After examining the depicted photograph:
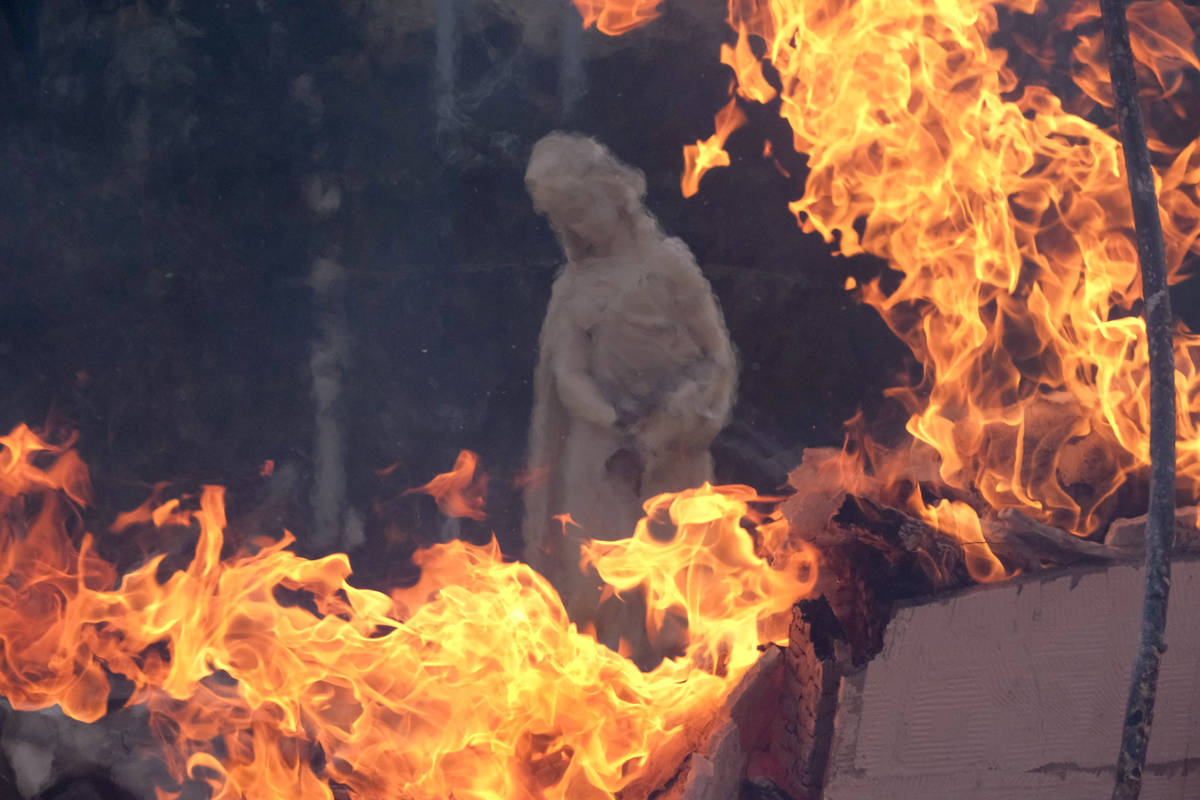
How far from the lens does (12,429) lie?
5.47m

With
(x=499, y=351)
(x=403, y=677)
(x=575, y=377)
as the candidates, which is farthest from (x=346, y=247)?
(x=403, y=677)

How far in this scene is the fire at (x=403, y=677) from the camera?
2426mm

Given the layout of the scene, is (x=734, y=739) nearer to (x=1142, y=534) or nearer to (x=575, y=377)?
(x=1142, y=534)

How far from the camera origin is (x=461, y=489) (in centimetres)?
577

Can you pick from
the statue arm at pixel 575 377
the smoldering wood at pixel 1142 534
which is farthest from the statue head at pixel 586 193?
the smoldering wood at pixel 1142 534

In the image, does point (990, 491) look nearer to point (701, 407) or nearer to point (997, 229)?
point (701, 407)

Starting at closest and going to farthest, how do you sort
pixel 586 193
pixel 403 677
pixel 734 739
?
pixel 734 739 < pixel 403 677 < pixel 586 193

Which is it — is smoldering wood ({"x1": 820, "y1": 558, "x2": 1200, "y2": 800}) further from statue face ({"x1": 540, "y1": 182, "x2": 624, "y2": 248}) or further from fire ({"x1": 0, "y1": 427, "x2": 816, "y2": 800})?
statue face ({"x1": 540, "y1": 182, "x2": 624, "y2": 248})

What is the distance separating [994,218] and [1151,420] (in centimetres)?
283

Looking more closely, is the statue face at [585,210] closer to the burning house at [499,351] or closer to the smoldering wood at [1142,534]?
the burning house at [499,351]

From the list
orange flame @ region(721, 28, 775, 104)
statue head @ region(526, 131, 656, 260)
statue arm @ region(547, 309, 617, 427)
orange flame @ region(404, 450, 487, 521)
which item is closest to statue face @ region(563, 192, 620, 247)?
statue head @ region(526, 131, 656, 260)

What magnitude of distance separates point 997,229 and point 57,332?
5.20 metres

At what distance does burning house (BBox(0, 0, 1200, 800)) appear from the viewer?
8.51 ft

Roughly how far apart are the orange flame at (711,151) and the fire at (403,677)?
256cm
